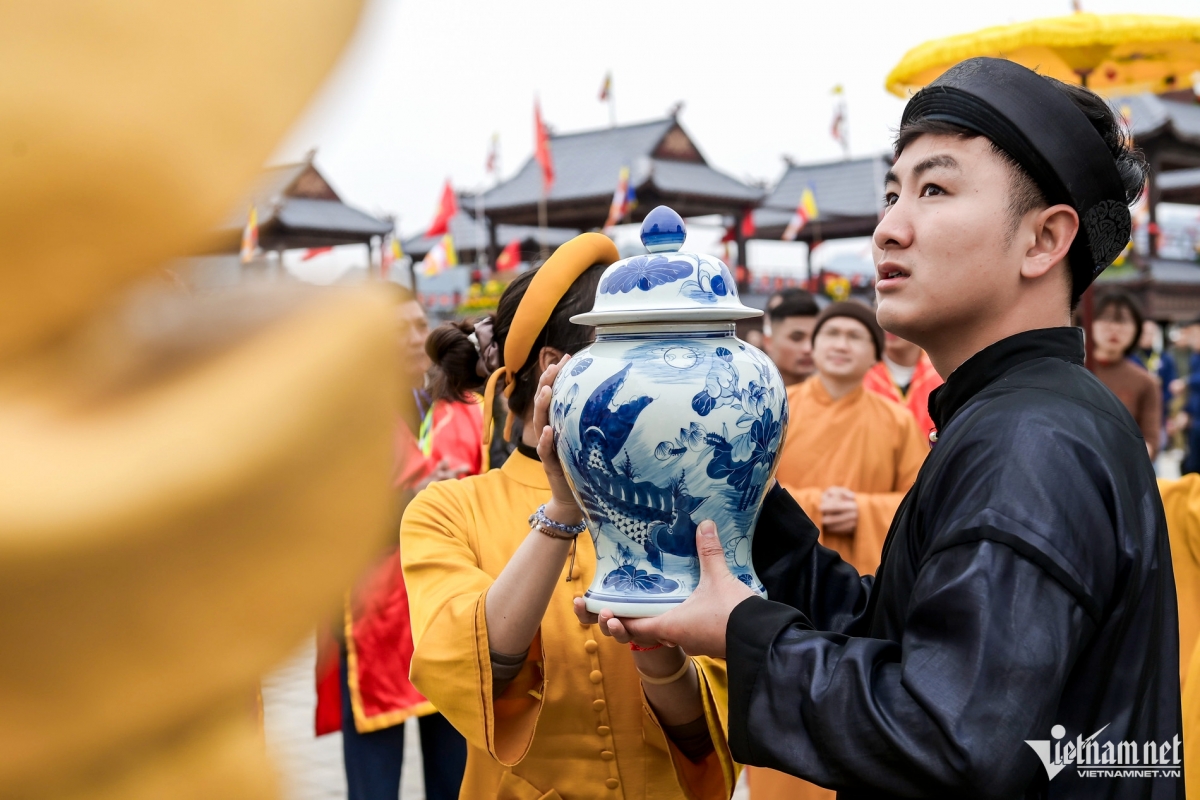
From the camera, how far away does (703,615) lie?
1.38m

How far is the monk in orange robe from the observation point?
3.64 metres

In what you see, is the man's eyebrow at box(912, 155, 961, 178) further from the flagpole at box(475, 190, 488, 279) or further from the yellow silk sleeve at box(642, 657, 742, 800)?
the flagpole at box(475, 190, 488, 279)

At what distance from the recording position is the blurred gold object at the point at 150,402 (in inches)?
16.2

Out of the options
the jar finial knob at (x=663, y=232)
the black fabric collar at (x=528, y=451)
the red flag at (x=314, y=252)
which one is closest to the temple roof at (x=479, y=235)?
the black fabric collar at (x=528, y=451)

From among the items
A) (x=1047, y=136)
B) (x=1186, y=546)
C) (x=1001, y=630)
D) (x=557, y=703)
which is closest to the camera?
(x=1001, y=630)

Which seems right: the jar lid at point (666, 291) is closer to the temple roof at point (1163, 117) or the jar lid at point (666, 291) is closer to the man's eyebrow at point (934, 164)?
the man's eyebrow at point (934, 164)

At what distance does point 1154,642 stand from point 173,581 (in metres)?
1.21

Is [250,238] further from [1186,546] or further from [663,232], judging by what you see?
[1186,546]

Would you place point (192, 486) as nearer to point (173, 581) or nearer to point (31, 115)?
point (173, 581)

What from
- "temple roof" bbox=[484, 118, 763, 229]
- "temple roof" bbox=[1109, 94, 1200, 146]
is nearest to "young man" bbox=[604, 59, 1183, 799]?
"temple roof" bbox=[1109, 94, 1200, 146]

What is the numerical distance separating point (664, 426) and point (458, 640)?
56cm

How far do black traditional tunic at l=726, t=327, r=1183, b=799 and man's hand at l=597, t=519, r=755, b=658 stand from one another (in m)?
0.05

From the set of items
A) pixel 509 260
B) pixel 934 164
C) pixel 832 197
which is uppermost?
pixel 934 164

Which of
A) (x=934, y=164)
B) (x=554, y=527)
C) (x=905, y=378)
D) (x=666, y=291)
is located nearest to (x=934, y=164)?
(x=934, y=164)
